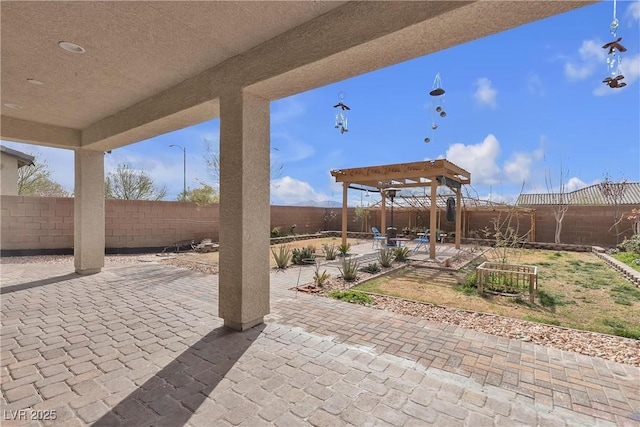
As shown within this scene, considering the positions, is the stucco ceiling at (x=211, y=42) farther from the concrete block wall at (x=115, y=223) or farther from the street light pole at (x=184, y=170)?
the street light pole at (x=184, y=170)

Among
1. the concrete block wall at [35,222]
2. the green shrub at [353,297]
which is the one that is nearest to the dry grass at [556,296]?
the green shrub at [353,297]

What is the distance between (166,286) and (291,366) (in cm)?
403

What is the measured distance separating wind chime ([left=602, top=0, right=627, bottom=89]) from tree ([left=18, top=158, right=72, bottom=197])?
64.7 ft

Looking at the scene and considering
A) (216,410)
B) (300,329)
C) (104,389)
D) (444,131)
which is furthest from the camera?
(444,131)

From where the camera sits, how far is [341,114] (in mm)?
5480

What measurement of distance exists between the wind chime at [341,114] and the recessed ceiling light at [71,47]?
11.8 ft

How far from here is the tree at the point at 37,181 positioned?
1498cm

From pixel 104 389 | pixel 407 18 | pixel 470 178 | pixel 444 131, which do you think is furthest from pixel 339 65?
pixel 470 178

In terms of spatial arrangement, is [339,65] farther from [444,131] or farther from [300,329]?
[444,131]

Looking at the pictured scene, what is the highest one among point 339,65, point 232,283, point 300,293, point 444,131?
point 444,131

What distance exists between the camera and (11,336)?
3.31 metres

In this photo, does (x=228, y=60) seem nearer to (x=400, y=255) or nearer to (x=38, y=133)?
(x=38, y=133)

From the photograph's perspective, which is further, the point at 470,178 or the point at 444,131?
the point at 470,178

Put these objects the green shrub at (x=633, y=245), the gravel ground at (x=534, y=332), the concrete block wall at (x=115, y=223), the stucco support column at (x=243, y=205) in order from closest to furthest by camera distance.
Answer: the gravel ground at (x=534, y=332) → the stucco support column at (x=243, y=205) → the concrete block wall at (x=115, y=223) → the green shrub at (x=633, y=245)
